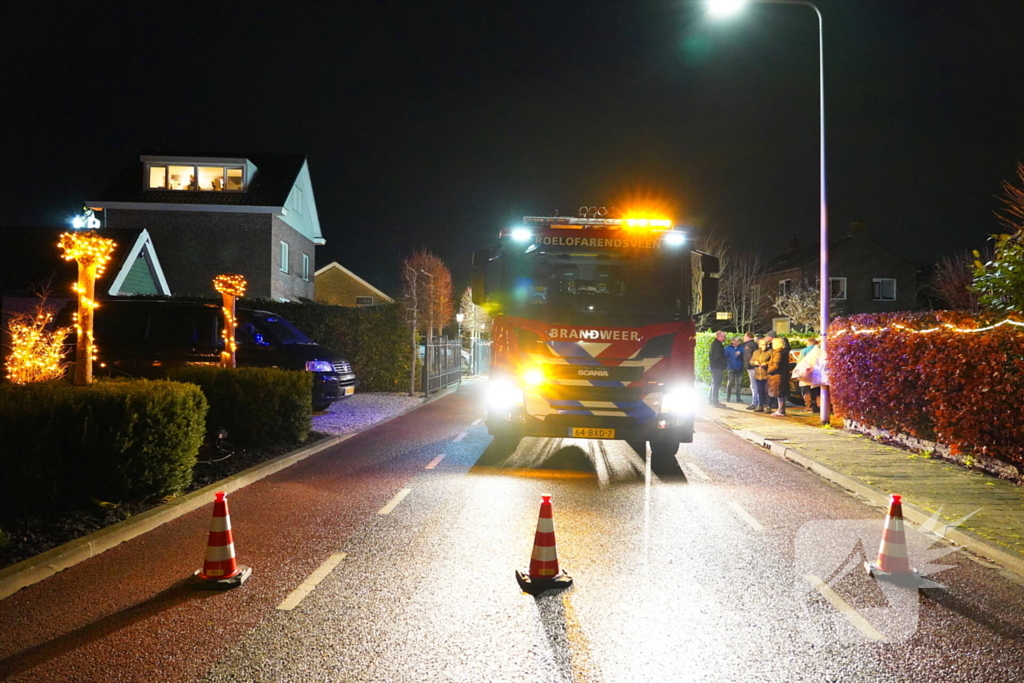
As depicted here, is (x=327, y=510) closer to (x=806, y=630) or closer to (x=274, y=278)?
(x=806, y=630)

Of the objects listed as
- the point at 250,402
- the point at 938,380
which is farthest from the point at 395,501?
the point at 938,380

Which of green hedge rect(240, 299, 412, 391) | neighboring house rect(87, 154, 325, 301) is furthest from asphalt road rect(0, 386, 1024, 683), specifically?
neighboring house rect(87, 154, 325, 301)

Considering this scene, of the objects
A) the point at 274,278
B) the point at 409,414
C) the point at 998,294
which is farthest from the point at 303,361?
the point at 274,278

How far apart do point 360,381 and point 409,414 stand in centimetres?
665

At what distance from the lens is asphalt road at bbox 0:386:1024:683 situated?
3951 mm

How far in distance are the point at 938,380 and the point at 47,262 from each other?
91.8 feet

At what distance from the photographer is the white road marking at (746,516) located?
23.2ft

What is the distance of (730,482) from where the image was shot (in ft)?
30.8

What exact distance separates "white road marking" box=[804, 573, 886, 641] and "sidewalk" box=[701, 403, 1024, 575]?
1.73 m

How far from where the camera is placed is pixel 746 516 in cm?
748

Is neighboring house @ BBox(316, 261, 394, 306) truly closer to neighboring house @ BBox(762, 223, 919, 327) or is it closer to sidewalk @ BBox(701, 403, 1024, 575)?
neighboring house @ BBox(762, 223, 919, 327)

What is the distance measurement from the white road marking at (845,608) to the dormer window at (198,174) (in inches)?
1247

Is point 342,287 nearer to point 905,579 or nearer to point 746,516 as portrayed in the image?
point 746,516

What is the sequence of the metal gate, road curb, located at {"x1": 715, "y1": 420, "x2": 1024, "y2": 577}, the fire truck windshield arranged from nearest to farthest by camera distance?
road curb, located at {"x1": 715, "y1": 420, "x2": 1024, "y2": 577} → the fire truck windshield → the metal gate
